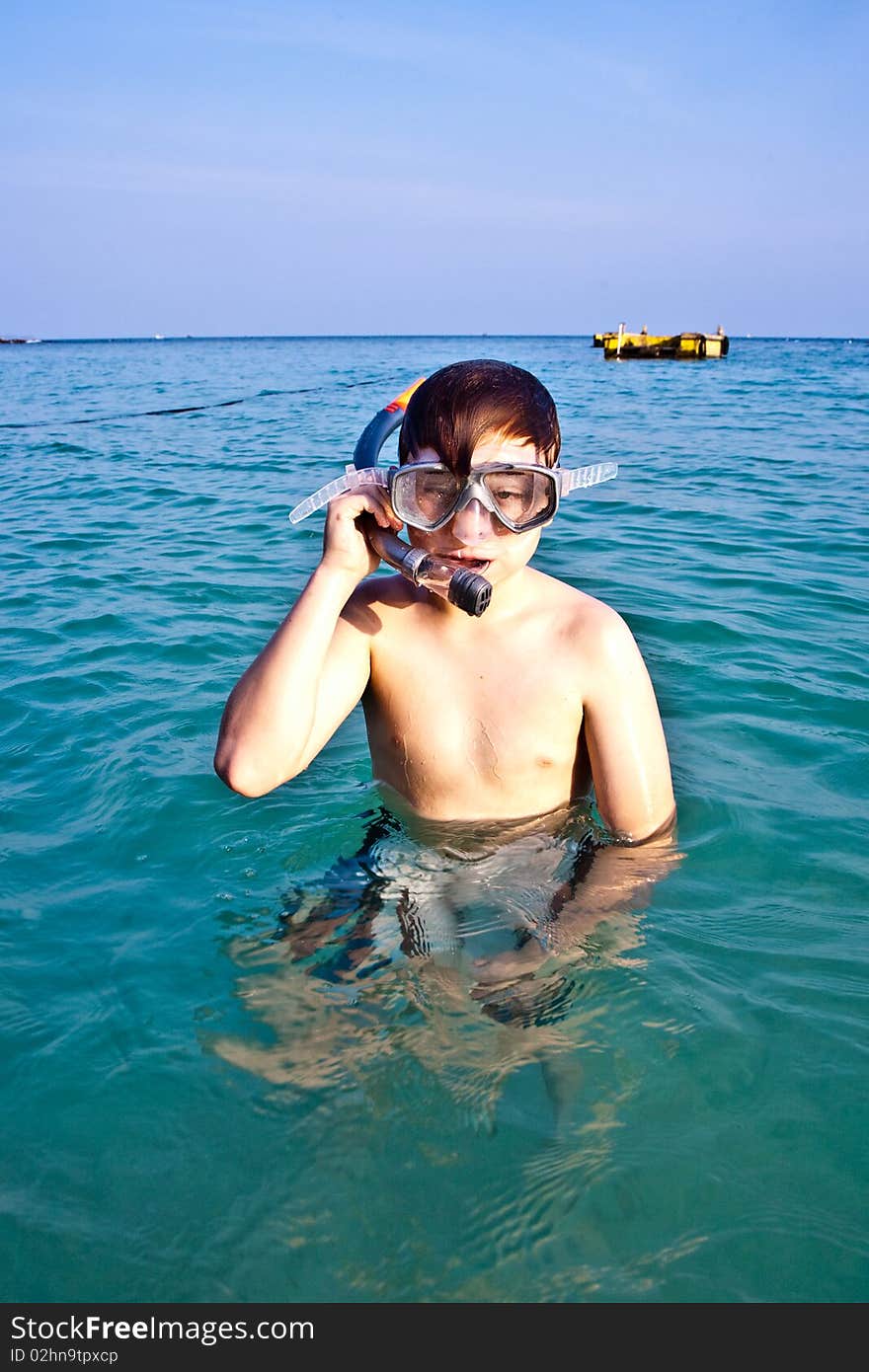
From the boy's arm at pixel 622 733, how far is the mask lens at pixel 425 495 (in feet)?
1.71

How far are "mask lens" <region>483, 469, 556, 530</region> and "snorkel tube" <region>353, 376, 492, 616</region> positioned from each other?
0.56 feet

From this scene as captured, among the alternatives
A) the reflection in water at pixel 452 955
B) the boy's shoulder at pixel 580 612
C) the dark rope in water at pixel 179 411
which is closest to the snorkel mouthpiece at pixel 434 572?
the boy's shoulder at pixel 580 612

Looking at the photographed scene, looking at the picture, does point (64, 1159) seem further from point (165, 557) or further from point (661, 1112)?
point (165, 557)

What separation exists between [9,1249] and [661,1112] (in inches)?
51.0

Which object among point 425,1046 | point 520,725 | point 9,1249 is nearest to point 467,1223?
point 425,1046

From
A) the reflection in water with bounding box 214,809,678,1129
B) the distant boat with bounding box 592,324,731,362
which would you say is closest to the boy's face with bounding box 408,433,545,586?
the reflection in water with bounding box 214,809,678,1129

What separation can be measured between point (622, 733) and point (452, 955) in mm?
707

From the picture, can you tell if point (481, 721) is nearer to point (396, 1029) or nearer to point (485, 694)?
point (485, 694)

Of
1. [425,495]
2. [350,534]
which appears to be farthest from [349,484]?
[425,495]

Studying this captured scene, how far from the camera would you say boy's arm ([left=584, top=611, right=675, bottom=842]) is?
2404 mm

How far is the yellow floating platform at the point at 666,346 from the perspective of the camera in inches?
1912

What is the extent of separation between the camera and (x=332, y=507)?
237 centimetres

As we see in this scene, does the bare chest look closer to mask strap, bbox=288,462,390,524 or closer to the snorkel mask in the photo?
the snorkel mask
